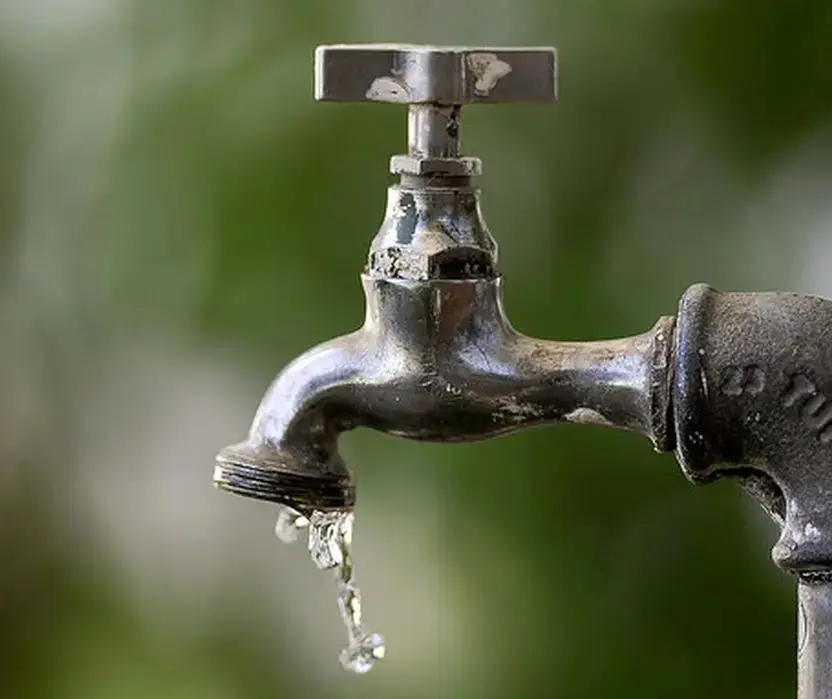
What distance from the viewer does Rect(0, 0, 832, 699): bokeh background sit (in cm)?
108

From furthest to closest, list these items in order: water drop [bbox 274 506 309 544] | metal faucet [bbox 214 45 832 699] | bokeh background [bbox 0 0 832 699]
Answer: bokeh background [bbox 0 0 832 699] → water drop [bbox 274 506 309 544] → metal faucet [bbox 214 45 832 699]

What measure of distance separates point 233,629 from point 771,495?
751 mm

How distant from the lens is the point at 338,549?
0.67 metres

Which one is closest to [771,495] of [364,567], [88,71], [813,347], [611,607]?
[813,347]

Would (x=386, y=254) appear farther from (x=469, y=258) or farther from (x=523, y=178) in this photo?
(x=523, y=178)

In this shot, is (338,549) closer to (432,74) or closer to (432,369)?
(432,369)

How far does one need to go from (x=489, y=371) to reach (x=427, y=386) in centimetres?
3

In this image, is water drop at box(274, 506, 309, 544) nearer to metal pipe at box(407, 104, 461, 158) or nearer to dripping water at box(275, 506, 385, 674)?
dripping water at box(275, 506, 385, 674)

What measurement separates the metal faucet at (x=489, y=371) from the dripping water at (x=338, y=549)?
0.02 metres

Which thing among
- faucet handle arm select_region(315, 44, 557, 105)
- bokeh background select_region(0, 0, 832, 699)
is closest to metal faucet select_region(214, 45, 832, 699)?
faucet handle arm select_region(315, 44, 557, 105)

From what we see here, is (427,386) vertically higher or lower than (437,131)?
lower

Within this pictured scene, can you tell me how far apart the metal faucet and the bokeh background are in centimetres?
49

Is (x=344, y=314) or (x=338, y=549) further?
(x=344, y=314)

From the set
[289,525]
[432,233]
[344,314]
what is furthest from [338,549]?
[344,314]
